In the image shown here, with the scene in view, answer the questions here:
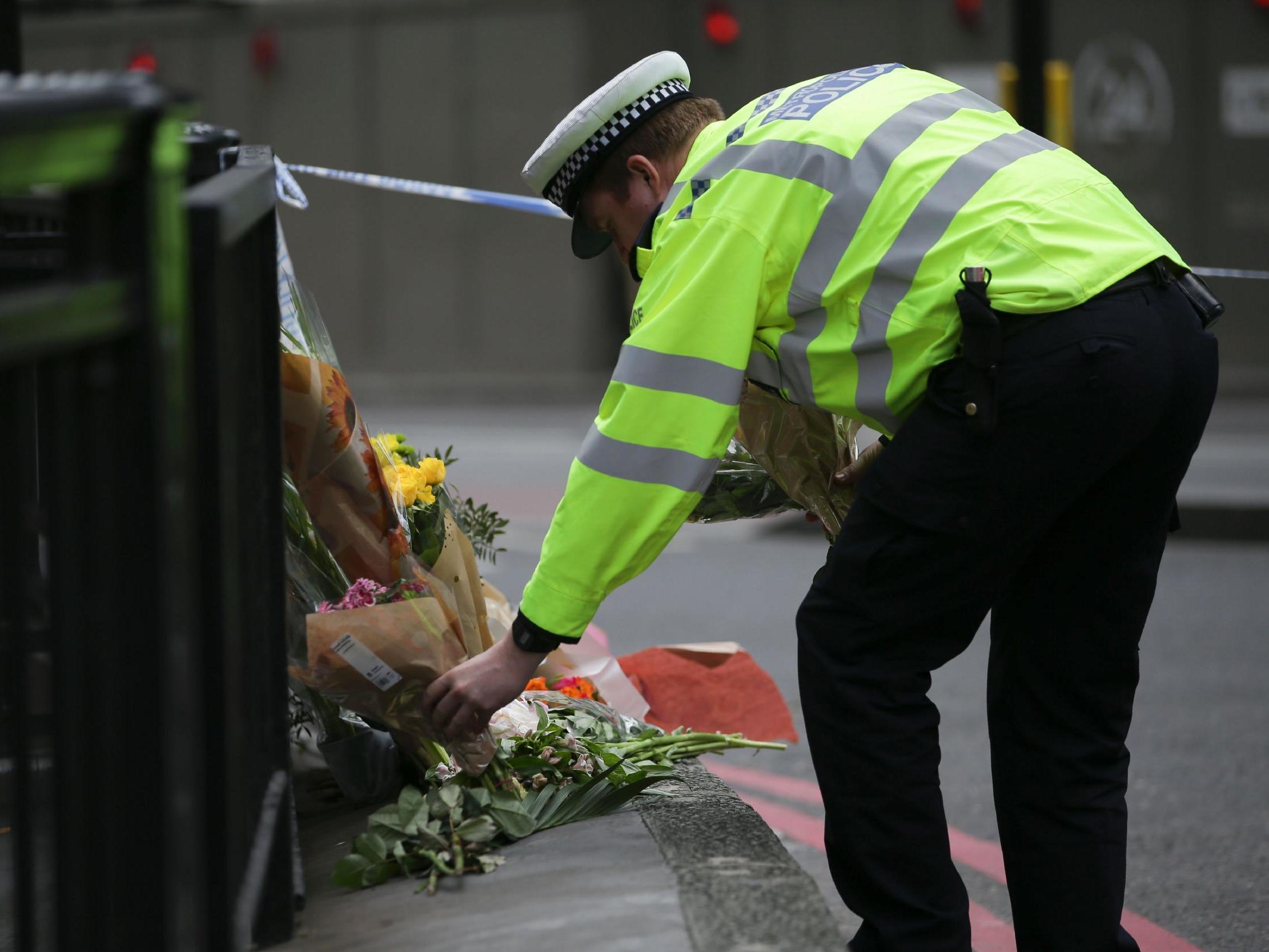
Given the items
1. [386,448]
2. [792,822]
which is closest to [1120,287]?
[386,448]

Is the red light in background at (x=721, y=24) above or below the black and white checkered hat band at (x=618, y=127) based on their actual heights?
below

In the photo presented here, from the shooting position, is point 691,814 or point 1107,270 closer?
point 1107,270

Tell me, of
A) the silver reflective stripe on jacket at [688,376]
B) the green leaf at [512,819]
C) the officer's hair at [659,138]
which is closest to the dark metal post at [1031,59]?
the officer's hair at [659,138]

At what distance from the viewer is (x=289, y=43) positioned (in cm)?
1485

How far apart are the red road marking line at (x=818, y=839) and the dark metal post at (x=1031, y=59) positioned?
5144 mm

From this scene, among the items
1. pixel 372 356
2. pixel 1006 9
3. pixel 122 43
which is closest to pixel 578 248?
pixel 1006 9

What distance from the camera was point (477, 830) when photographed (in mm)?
2277

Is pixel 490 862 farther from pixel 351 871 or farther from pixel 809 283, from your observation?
pixel 809 283

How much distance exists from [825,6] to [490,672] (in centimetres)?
1214

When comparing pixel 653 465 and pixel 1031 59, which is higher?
pixel 1031 59

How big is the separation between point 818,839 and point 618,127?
6.17 feet

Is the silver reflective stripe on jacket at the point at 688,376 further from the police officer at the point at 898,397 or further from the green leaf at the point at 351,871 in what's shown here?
the green leaf at the point at 351,871

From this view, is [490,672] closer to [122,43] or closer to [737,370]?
[737,370]

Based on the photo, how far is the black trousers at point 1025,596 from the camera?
7.04 ft
